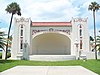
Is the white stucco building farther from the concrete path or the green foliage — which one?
the concrete path

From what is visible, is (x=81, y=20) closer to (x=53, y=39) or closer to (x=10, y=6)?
(x=53, y=39)

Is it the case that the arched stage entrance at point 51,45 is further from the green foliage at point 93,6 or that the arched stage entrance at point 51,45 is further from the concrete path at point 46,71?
the concrete path at point 46,71

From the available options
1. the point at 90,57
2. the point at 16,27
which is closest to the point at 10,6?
the point at 16,27

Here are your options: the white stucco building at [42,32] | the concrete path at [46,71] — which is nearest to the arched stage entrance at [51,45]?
the white stucco building at [42,32]


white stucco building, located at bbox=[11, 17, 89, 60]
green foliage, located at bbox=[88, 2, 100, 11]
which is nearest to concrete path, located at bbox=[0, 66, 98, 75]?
white stucco building, located at bbox=[11, 17, 89, 60]

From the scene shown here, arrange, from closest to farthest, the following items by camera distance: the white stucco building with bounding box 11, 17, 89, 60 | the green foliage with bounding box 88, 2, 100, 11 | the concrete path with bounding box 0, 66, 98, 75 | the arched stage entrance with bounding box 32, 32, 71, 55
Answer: the concrete path with bounding box 0, 66, 98, 75
the white stucco building with bounding box 11, 17, 89, 60
the green foliage with bounding box 88, 2, 100, 11
the arched stage entrance with bounding box 32, 32, 71, 55

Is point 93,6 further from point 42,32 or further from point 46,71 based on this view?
point 46,71

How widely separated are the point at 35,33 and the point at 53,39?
824 centimetres

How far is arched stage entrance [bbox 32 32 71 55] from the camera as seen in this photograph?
3944 cm

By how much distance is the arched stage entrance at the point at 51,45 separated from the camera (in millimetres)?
39438

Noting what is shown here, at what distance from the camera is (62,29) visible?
3356 centimetres

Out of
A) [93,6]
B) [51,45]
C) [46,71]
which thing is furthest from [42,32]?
[46,71]

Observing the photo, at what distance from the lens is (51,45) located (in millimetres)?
40844

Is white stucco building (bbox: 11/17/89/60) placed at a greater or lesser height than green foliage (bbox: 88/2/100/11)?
lesser
